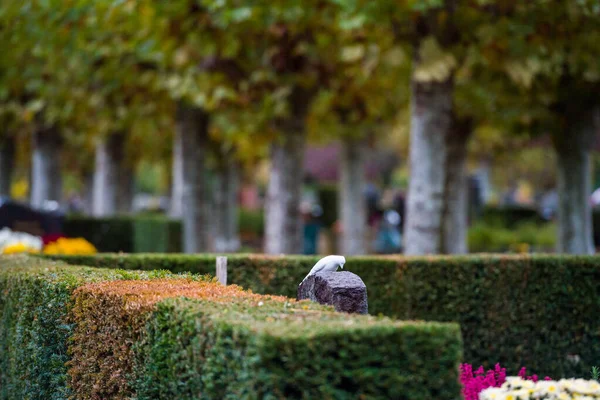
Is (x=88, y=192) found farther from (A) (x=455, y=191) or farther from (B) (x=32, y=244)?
(B) (x=32, y=244)

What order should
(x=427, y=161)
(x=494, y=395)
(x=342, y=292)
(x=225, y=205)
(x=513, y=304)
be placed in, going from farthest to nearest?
(x=225, y=205), (x=427, y=161), (x=513, y=304), (x=342, y=292), (x=494, y=395)

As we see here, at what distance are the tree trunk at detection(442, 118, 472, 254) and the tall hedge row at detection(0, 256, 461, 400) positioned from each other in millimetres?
10523

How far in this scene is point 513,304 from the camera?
8133 mm

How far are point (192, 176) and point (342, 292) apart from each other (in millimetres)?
13005

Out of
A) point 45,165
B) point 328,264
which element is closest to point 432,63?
point 328,264

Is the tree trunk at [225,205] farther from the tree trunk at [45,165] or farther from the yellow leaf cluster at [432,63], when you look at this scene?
the yellow leaf cluster at [432,63]

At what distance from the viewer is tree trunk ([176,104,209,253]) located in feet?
59.5

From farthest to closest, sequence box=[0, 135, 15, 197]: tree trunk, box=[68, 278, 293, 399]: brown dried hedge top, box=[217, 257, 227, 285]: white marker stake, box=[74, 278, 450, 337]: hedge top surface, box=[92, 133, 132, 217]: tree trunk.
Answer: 1. box=[0, 135, 15, 197]: tree trunk
2. box=[92, 133, 132, 217]: tree trunk
3. box=[217, 257, 227, 285]: white marker stake
4. box=[68, 278, 293, 399]: brown dried hedge top
5. box=[74, 278, 450, 337]: hedge top surface

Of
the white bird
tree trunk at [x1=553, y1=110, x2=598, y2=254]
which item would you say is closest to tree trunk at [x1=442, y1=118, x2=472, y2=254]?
tree trunk at [x1=553, y1=110, x2=598, y2=254]

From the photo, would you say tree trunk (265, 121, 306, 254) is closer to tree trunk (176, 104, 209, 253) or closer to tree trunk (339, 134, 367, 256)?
tree trunk (176, 104, 209, 253)

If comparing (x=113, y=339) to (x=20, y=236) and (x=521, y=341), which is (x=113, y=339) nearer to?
(x=521, y=341)

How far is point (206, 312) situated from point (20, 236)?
33.0ft

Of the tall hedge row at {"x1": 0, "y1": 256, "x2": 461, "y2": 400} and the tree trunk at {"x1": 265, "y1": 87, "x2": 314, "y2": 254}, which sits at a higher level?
the tree trunk at {"x1": 265, "y1": 87, "x2": 314, "y2": 254}

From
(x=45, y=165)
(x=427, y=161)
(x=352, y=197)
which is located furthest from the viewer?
(x=45, y=165)
